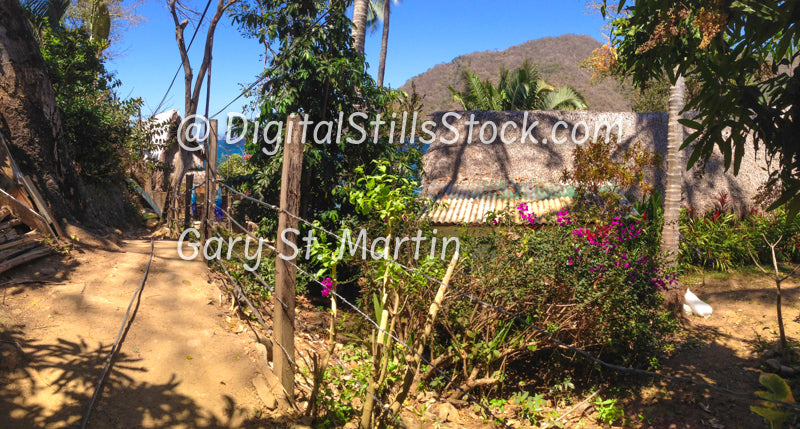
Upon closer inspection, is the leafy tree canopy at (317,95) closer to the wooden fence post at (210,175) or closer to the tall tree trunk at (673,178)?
the wooden fence post at (210,175)

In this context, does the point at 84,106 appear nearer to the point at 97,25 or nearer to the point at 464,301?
the point at 464,301

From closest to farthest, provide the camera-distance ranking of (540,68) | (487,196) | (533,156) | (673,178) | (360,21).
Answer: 1. (673,178)
2. (487,196)
3. (360,21)
4. (533,156)
5. (540,68)

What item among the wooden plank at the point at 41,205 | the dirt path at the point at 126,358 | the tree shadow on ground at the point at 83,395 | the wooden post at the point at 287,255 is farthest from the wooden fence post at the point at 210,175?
the wooden post at the point at 287,255

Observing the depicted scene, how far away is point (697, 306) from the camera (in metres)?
8.54

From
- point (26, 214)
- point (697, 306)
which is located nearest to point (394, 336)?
point (26, 214)

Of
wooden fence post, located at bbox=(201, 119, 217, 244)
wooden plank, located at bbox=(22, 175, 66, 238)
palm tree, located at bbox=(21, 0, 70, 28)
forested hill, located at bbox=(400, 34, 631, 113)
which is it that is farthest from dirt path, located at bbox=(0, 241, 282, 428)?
forested hill, located at bbox=(400, 34, 631, 113)

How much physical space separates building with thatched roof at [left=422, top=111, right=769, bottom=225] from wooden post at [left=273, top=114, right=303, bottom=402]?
788 centimetres

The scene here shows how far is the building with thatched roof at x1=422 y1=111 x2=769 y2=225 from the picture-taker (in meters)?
11.7

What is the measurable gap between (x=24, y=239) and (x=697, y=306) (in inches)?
371

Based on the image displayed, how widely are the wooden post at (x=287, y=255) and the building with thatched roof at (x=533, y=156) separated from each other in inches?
310

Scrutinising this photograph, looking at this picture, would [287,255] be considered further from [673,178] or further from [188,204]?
[673,178]

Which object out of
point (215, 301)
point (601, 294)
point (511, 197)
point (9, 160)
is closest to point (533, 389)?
point (601, 294)

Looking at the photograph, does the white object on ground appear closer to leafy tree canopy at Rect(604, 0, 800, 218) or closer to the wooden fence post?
leafy tree canopy at Rect(604, 0, 800, 218)

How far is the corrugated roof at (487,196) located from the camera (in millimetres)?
10125
